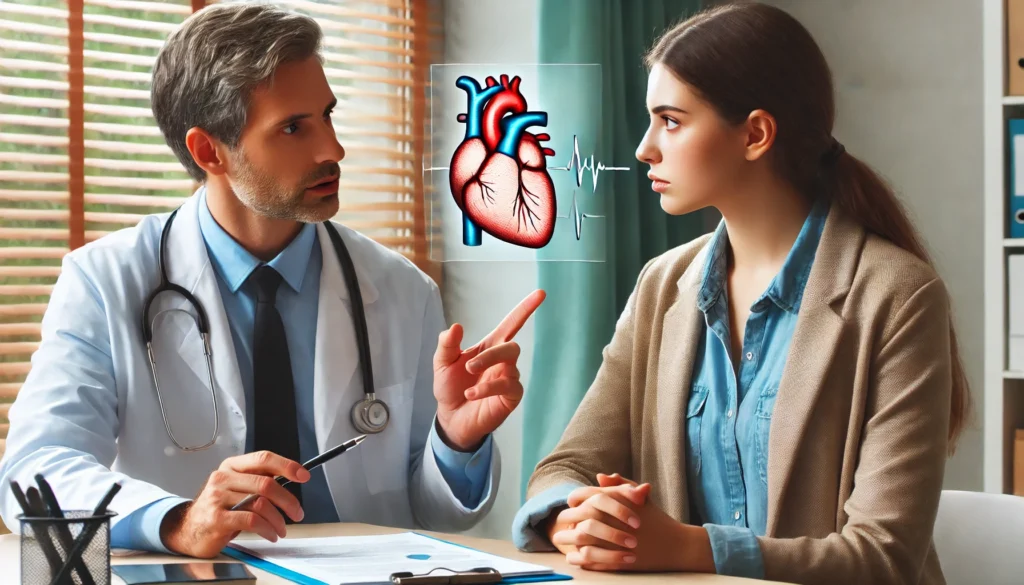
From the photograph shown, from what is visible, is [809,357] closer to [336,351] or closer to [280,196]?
[336,351]

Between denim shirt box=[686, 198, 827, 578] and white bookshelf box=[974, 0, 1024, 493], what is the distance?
1200 millimetres

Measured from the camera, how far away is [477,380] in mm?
1702

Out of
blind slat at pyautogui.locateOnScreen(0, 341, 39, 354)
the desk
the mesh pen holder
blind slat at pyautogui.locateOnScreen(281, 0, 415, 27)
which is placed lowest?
the desk

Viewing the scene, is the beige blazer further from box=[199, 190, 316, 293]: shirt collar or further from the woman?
box=[199, 190, 316, 293]: shirt collar

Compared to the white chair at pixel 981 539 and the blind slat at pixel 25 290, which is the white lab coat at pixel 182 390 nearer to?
the blind slat at pixel 25 290

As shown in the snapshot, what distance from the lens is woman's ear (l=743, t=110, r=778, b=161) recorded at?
159 centimetres

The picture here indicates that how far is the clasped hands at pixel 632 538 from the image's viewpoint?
1290 mm

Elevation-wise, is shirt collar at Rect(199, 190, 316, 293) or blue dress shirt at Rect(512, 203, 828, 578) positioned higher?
shirt collar at Rect(199, 190, 316, 293)

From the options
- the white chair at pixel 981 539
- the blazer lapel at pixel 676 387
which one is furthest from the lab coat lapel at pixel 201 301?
the white chair at pixel 981 539

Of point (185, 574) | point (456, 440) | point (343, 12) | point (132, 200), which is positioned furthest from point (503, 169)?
point (185, 574)

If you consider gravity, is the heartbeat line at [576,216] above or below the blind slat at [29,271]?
above

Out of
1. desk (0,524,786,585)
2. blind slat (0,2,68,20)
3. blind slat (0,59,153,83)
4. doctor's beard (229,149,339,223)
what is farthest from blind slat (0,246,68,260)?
desk (0,524,786,585)

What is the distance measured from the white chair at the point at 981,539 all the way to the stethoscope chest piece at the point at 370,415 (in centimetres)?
88

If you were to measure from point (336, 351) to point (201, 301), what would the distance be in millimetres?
233
